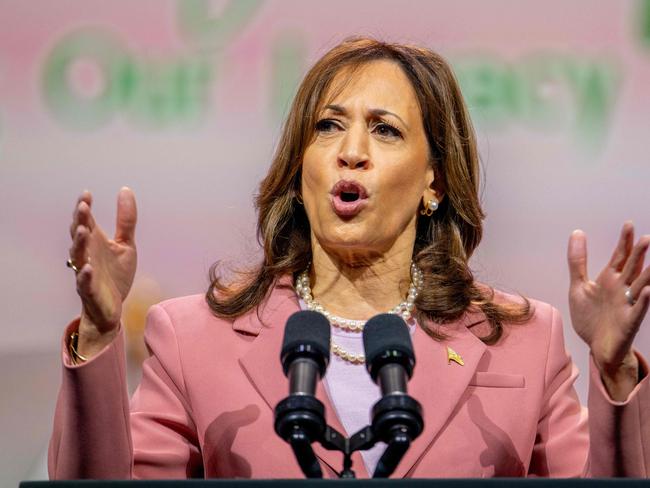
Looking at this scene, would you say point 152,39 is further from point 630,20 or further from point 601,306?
point 601,306

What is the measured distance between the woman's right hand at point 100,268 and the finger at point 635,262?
3.00 ft

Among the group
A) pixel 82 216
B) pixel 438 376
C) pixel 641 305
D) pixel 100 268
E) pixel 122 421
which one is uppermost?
pixel 82 216

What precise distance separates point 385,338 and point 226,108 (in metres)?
1.51

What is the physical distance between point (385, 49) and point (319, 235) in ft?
1.64

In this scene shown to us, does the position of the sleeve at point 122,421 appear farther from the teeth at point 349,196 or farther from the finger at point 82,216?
the teeth at point 349,196

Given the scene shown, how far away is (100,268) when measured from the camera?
235cm

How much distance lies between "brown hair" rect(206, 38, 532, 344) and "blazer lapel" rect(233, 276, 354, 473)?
0.14ft

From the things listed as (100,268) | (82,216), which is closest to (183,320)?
(100,268)

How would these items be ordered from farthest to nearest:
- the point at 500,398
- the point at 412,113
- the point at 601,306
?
the point at 412,113
the point at 500,398
the point at 601,306

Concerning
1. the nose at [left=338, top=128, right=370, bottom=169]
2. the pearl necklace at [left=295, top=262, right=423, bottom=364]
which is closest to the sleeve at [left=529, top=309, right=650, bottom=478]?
the pearl necklace at [left=295, top=262, right=423, bottom=364]

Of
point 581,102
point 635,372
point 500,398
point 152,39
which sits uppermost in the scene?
point 152,39

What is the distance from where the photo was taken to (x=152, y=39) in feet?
11.3
